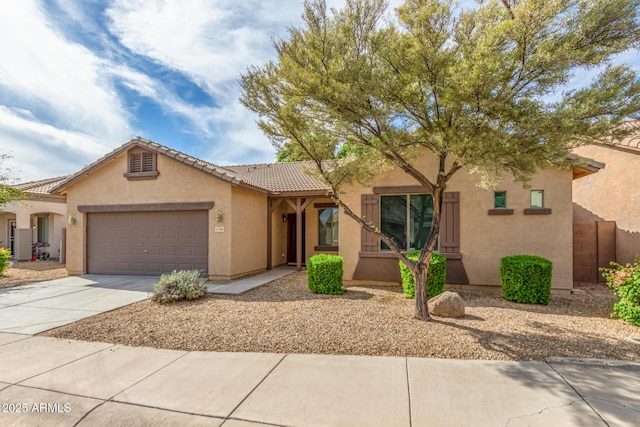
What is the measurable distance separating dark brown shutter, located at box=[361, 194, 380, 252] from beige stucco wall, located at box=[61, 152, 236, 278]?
4243 mm

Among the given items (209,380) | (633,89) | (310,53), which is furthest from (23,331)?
(633,89)

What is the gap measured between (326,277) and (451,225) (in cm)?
386

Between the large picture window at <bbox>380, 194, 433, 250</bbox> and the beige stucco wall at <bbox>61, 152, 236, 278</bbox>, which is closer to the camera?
the large picture window at <bbox>380, 194, 433, 250</bbox>

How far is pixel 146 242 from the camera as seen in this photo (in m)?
10.9

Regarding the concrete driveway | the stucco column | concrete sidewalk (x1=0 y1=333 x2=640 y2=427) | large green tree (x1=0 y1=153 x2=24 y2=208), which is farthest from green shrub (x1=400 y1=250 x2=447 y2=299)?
the stucco column

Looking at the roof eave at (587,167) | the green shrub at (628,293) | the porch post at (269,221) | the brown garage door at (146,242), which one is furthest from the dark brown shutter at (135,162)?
the green shrub at (628,293)

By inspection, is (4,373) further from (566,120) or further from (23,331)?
(566,120)

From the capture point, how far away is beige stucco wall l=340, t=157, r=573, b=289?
818cm

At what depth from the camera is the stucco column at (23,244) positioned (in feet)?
52.3

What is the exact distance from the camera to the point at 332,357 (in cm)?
427

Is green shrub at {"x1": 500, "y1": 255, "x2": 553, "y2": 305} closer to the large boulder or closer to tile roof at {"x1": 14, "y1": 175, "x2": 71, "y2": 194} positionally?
the large boulder

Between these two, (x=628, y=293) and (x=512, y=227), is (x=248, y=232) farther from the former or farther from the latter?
(x=628, y=293)

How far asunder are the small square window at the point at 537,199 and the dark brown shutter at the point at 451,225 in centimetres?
192

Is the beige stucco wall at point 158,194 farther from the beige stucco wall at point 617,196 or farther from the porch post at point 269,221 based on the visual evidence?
the beige stucco wall at point 617,196
